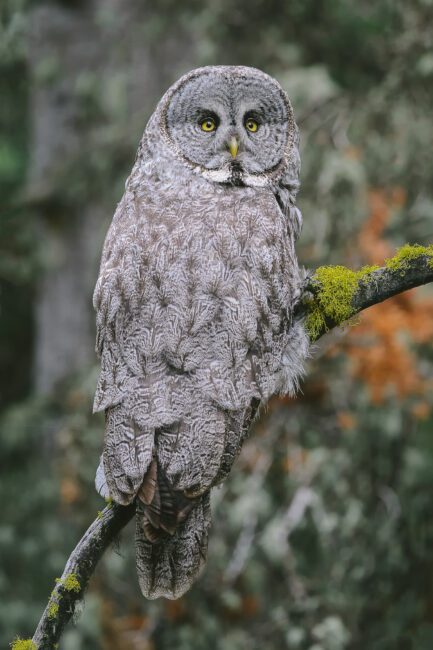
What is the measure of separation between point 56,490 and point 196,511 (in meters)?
2.73

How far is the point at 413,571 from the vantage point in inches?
153

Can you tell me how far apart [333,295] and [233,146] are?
2.17ft

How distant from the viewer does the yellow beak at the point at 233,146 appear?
9.45 feet

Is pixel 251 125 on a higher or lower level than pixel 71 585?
higher

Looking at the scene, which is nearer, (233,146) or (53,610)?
(53,610)

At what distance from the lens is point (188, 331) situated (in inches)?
96.5

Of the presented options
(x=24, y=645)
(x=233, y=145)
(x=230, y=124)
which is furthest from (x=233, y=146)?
(x=24, y=645)

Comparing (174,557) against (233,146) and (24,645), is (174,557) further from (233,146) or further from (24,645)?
(233,146)

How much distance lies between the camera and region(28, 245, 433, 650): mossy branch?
2.26 metres

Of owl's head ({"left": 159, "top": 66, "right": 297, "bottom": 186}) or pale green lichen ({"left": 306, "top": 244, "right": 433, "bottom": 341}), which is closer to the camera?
pale green lichen ({"left": 306, "top": 244, "right": 433, "bottom": 341})

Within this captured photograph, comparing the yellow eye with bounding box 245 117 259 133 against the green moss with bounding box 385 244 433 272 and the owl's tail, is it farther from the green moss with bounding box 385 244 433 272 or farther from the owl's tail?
the owl's tail

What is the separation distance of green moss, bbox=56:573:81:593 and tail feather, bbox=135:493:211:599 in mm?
223

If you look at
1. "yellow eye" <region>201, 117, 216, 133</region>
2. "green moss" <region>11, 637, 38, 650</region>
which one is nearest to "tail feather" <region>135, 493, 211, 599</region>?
"green moss" <region>11, 637, 38, 650</region>

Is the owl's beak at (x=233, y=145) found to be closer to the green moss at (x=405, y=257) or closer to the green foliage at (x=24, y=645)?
the green moss at (x=405, y=257)
